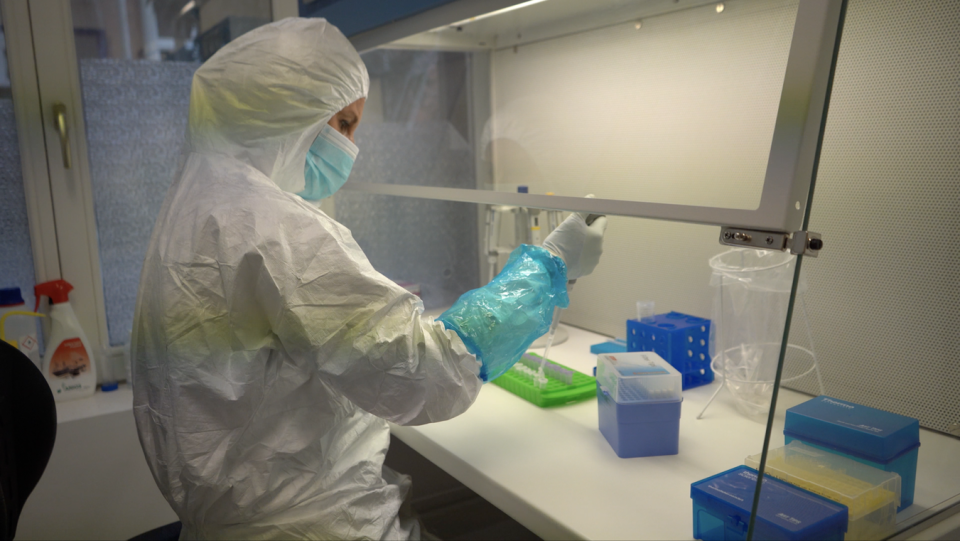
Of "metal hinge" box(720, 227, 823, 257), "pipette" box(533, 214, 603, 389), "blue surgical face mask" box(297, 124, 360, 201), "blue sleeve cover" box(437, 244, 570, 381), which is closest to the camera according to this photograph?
"metal hinge" box(720, 227, 823, 257)

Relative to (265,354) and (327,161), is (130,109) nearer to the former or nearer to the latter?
(327,161)

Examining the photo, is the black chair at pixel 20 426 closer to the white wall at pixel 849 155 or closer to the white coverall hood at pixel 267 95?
the white coverall hood at pixel 267 95

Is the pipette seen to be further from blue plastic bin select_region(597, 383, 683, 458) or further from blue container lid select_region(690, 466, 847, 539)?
blue container lid select_region(690, 466, 847, 539)

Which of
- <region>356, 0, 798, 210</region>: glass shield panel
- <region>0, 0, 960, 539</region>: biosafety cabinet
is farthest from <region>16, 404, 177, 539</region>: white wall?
<region>356, 0, 798, 210</region>: glass shield panel

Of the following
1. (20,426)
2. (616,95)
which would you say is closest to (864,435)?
(616,95)

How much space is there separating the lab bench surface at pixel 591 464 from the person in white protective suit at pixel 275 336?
161 mm

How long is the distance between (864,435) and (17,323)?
6.09ft

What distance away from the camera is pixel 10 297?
1.58 meters

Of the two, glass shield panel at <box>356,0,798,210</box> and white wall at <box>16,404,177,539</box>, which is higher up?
glass shield panel at <box>356,0,798,210</box>

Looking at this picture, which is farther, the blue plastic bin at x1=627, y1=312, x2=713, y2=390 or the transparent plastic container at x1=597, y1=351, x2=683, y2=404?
the blue plastic bin at x1=627, y1=312, x2=713, y2=390

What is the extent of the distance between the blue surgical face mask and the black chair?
560 mm

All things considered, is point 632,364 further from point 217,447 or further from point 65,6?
point 65,6

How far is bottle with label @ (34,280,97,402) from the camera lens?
1.62 meters

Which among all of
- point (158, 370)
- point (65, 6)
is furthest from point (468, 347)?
point (65, 6)
